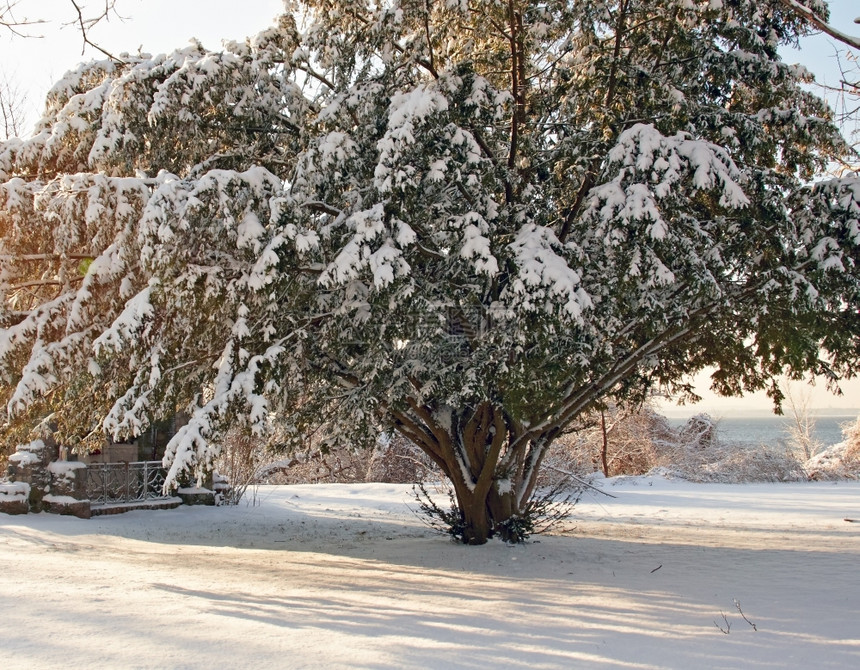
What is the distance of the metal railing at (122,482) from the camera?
14.1m

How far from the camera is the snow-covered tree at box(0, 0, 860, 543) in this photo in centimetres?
675

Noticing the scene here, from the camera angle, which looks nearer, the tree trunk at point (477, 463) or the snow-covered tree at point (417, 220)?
the snow-covered tree at point (417, 220)

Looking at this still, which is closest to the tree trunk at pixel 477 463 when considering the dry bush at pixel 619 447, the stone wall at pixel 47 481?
the stone wall at pixel 47 481

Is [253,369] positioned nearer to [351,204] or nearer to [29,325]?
[351,204]

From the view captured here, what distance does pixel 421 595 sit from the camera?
6469 mm

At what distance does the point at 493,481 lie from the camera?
9.80m

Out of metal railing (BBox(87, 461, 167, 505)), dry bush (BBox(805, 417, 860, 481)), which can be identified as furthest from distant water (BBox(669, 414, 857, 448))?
metal railing (BBox(87, 461, 167, 505))

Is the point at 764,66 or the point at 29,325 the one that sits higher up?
the point at 764,66

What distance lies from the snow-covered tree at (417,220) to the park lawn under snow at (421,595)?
163 centimetres

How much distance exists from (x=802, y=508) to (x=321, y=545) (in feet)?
33.9

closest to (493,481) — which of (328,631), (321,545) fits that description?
(321,545)

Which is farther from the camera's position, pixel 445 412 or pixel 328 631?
pixel 445 412

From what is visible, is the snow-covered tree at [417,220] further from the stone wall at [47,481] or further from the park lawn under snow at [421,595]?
the stone wall at [47,481]

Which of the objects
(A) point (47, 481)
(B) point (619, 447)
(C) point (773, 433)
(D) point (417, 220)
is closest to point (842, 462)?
(B) point (619, 447)
